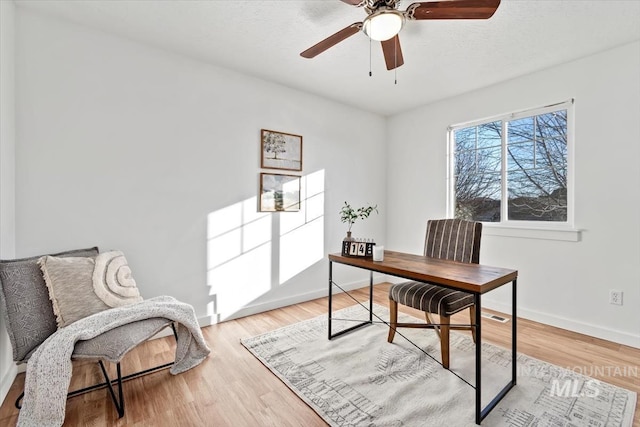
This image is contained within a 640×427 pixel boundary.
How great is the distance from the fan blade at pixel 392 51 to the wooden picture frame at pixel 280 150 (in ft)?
4.67

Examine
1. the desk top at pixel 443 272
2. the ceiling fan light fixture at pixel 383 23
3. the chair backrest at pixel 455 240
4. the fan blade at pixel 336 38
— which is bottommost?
the desk top at pixel 443 272

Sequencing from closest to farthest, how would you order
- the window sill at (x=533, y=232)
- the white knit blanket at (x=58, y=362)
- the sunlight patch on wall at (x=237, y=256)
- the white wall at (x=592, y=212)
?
the white knit blanket at (x=58, y=362), the white wall at (x=592, y=212), the window sill at (x=533, y=232), the sunlight patch on wall at (x=237, y=256)

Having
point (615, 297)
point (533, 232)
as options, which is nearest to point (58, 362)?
point (533, 232)

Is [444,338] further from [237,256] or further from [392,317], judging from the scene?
[237,256]

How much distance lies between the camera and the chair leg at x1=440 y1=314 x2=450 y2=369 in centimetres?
195

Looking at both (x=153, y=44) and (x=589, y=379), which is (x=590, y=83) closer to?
(x=589, y=379)

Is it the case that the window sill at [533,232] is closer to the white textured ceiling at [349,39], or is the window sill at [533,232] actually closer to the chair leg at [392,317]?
the white textured ceiling at [349,39]

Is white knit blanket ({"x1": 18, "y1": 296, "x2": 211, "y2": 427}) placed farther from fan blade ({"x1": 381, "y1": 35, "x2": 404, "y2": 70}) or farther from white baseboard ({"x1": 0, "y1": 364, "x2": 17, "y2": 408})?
fan blade ({"x1": 381, "y1": 35, "x2": 404, "y2": 70})

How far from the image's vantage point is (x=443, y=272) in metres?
1.80

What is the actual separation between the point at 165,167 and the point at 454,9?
2350mm

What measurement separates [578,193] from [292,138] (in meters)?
2.79
